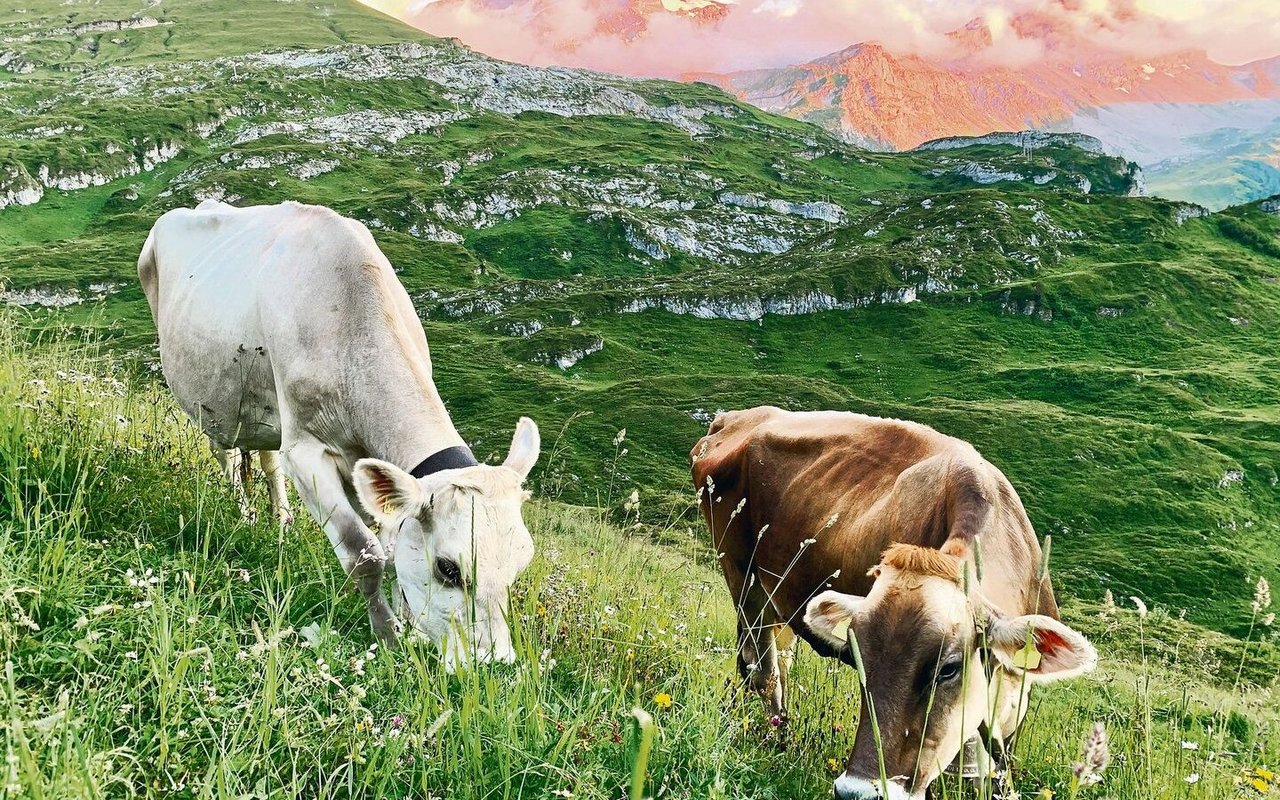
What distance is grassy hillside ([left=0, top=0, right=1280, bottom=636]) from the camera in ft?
202

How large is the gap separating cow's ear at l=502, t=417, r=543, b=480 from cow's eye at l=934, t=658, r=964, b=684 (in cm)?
276

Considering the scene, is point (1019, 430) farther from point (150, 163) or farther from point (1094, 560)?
point (150, 163)

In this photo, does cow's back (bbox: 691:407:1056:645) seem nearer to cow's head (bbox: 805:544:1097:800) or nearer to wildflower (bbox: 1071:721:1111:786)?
cow's head (bbox: 805:544:1097:800)

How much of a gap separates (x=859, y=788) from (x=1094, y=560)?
56627mm

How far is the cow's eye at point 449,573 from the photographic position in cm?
473

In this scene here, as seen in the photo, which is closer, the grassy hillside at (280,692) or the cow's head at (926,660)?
the grassy hillside at (280,692)

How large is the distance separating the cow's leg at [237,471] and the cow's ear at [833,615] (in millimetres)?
3669

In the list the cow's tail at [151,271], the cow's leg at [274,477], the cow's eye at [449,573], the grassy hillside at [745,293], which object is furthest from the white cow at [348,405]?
the grassy hillside at [745,293]

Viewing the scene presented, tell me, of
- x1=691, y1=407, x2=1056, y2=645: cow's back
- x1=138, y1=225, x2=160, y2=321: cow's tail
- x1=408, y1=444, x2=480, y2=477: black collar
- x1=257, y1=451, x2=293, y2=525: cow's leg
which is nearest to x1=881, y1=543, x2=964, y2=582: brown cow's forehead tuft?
x1=691, y1=407, x2=1056, y2=645: cow's back

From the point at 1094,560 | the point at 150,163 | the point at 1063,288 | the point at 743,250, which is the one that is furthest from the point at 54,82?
the point at 1094,560

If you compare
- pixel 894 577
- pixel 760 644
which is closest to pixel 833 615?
pixel 894 577

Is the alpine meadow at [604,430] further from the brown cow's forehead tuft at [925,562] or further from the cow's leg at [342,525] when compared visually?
the brown cow's forehead tuft at [925,562]

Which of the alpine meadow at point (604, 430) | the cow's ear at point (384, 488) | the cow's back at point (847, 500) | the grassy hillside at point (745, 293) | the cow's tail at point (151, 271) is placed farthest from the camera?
the grassy hillside at point (745, 293)

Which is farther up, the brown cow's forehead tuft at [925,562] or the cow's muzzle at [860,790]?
the brown cow's forehead tuft at [925,562]
